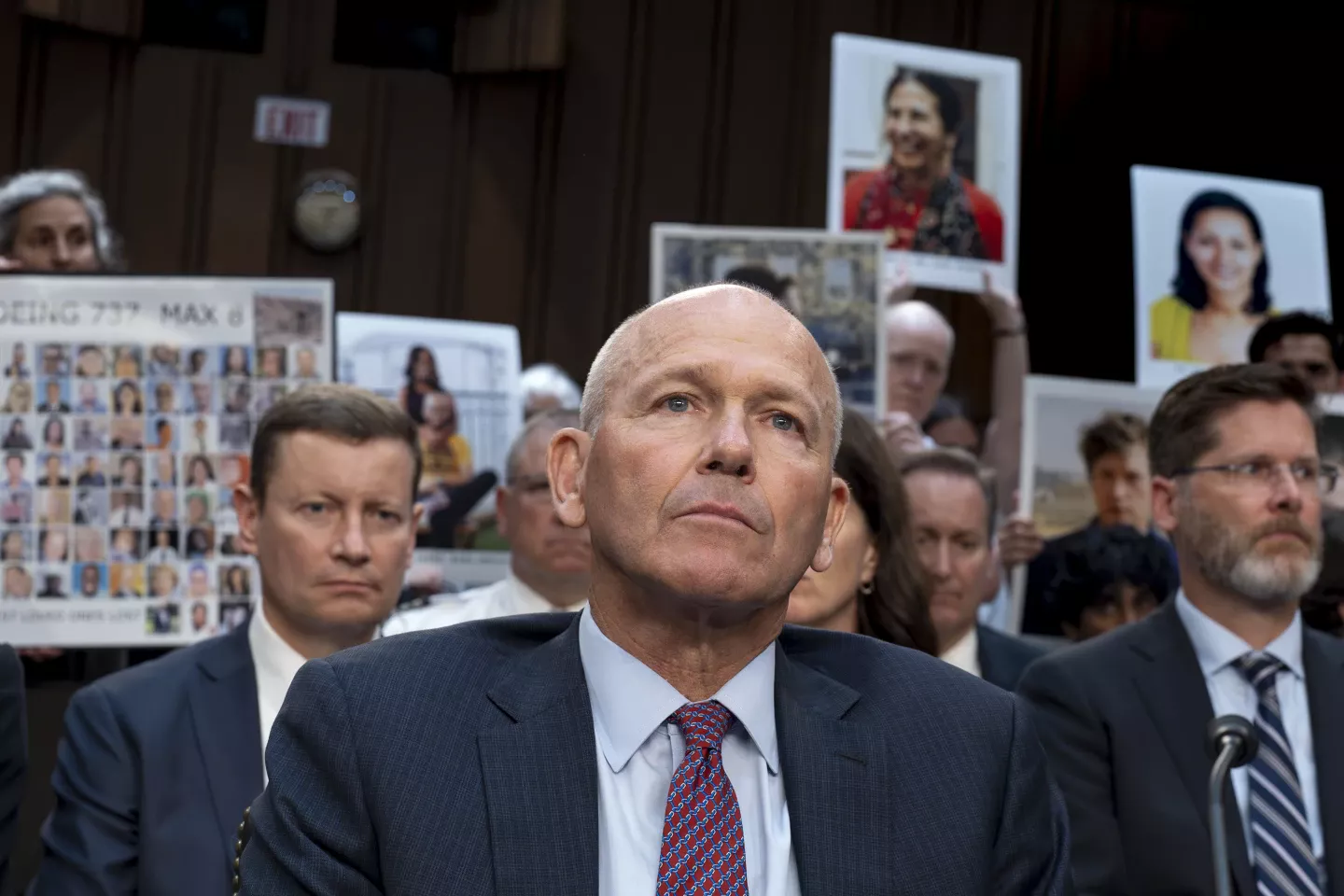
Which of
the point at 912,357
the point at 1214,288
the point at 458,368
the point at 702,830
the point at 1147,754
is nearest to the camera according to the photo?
the point at 702,830

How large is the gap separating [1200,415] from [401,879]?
1.95m

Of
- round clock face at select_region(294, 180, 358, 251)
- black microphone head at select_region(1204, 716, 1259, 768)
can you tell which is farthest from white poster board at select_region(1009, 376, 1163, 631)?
round clock face at select_region(294, 180, 358, 251)

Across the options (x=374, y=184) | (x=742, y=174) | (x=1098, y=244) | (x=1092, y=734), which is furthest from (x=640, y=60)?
(x=1092, y=734)

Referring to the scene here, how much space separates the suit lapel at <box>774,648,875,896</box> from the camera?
5.26 feet

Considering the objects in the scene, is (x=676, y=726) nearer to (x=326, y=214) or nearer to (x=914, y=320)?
(x=914, y=320)

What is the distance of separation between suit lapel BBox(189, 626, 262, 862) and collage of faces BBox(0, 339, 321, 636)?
0.74m

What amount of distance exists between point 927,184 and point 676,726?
3.11m

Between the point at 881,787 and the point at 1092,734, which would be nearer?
the point at 881,787

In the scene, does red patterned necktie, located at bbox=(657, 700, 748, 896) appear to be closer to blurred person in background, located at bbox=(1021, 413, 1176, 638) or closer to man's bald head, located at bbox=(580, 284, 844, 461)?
man's bald head, located at bbox=(580, 284, 844, 461)

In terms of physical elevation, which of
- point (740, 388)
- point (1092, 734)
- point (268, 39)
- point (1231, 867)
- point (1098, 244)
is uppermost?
point (268, 39)

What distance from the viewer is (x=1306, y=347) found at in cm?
441

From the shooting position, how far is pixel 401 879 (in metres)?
1.53

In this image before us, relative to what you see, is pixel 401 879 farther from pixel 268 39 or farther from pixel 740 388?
pixel 268 39

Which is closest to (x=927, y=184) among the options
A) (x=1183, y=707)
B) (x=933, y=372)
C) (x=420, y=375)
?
(x=933, y=372)
